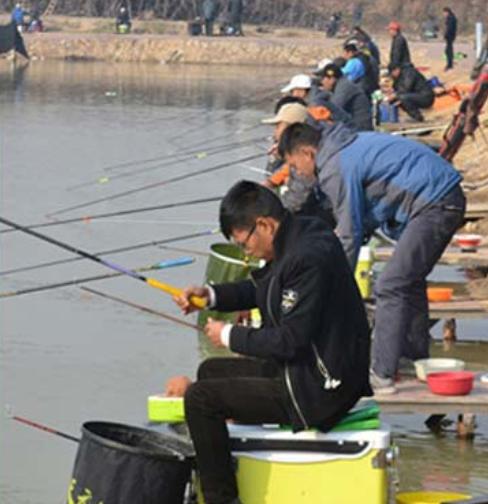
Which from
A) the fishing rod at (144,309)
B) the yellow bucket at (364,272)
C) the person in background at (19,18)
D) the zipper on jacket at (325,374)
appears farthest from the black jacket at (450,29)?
the zipper on jacket at (325,374)

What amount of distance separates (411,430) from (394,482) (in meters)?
1.54

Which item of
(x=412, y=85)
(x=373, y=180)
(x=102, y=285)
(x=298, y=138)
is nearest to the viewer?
(x=298, y=138)

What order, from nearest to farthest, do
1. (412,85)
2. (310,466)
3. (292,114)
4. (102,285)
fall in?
1. (310,466)
2. (292,114)
3. (102,285)
4. (412,85)

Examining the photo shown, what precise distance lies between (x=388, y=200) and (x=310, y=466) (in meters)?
1.97

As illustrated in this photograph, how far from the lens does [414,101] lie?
80.4 feet

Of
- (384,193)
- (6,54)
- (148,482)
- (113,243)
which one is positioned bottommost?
(6,54)

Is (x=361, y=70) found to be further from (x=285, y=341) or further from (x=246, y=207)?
(x=285, y=341)

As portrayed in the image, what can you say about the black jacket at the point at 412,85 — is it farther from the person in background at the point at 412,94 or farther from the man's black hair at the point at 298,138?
the man's black hair at the point at 298,138

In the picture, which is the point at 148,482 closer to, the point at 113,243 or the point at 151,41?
the point at 113,243

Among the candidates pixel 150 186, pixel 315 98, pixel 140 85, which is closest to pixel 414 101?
pixel 150 186

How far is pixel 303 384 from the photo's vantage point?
636cm

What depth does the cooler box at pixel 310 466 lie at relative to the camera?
256 inches

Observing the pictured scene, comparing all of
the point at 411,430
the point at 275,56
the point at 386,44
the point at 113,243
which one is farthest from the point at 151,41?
the point at 411,430

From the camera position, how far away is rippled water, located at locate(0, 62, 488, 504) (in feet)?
28.1
